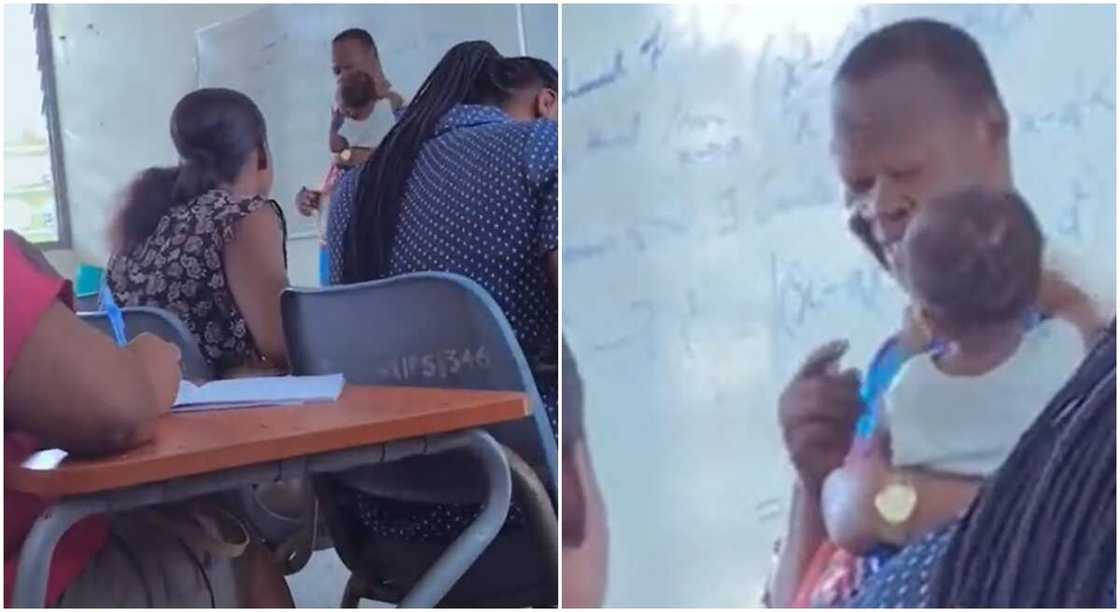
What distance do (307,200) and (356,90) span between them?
0.11m

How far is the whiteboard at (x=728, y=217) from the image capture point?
1.21 metres

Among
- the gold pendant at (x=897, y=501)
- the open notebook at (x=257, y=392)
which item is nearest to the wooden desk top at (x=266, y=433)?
the open notebook at (x=257, y=392)

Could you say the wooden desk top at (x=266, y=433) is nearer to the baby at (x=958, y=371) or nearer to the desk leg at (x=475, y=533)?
the desk leg at (x=475, y=533)

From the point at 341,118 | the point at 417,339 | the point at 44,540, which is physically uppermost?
the point at 341,118

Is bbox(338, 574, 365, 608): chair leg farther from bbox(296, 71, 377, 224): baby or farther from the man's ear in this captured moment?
the man's ear

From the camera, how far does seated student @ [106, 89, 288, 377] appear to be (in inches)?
47.0

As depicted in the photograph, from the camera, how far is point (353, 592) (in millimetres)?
1228

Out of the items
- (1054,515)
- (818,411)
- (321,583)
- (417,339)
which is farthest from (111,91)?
(1054,515)

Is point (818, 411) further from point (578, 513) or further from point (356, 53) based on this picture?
point (356, 53)

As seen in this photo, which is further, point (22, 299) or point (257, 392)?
point (257, 392)

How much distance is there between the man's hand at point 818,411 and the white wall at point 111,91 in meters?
0.49

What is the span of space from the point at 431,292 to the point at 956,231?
1.66 ft

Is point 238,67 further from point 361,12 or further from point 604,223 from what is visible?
point 604,223

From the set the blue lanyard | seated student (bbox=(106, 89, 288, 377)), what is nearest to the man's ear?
seated student (bbox=(106, 89, 288, 377))
